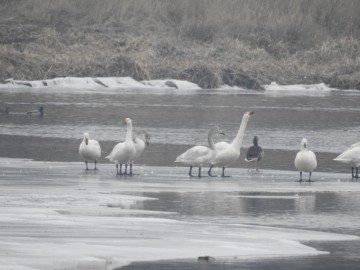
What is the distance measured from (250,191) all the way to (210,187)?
2.45 ft

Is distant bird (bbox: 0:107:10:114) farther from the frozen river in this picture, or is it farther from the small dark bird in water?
the small dark bird in water

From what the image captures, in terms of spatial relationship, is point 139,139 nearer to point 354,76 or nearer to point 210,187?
point 210,187

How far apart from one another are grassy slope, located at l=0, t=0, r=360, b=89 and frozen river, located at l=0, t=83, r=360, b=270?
25.8m

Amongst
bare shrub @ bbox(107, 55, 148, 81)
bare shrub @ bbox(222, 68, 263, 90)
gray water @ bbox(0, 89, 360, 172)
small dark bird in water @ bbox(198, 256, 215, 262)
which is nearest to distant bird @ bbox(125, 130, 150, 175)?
gray water @ bbox(0, 89, 360, 172)

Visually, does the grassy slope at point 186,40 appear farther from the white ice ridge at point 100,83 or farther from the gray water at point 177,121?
the gray water at point 177,121

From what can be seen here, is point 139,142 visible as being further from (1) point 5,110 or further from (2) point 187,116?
(2) point 187,116

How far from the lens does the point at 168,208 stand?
1638cm

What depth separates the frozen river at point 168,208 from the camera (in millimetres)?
12523

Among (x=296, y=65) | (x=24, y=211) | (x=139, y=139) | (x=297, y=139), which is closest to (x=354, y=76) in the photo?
(x=296, y=65)

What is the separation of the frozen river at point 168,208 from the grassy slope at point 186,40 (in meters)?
25.8

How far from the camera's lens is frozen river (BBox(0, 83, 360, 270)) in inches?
493

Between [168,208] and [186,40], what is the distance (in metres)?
50.3

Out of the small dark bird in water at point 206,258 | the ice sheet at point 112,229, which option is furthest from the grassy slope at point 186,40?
the small dark bird in water at point 206,258

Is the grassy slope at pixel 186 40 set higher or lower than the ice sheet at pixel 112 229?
higher
